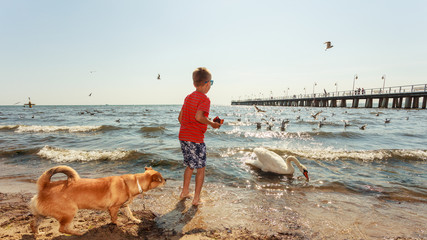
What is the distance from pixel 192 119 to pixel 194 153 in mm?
606

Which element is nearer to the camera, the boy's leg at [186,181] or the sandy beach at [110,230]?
the sandy beach at [110,230]

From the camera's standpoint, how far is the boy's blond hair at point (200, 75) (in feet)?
11.5

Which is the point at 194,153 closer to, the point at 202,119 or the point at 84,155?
the point at 202,119

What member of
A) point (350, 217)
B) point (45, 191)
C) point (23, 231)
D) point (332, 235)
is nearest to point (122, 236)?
point (45, 191)

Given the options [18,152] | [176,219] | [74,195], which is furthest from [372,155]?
[18,152]

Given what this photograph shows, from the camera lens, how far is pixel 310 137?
13328mm

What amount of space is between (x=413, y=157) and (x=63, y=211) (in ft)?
35.6

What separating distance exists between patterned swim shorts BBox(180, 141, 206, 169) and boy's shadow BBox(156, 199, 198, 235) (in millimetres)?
738

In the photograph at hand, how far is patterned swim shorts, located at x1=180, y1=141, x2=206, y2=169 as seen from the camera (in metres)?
3.63

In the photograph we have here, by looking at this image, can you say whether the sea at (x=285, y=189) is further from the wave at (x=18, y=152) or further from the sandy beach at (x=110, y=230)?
the sandy beach at (x=110, y=230)

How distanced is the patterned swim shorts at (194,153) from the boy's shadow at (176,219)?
74cm

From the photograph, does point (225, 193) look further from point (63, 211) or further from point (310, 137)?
point (310, 137)

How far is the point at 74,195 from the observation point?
2.49m

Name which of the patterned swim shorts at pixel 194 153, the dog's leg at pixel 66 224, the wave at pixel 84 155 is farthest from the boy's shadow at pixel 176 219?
the wave at pixel 84 155
